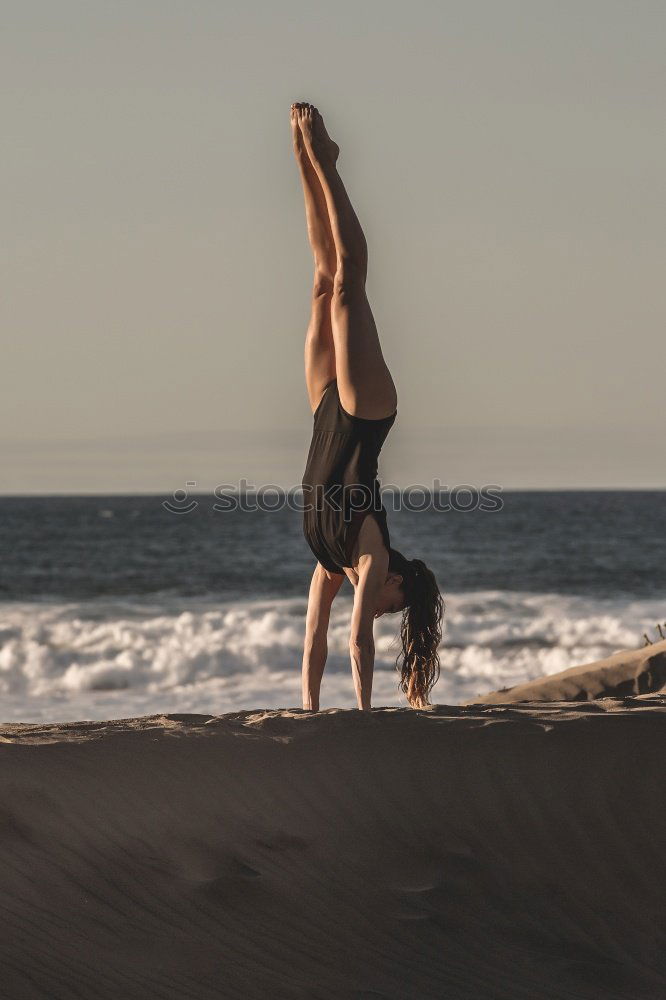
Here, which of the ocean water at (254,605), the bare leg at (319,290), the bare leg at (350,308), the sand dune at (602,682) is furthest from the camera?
the ocean water at (254,605)

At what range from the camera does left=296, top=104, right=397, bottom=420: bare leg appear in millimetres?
6094

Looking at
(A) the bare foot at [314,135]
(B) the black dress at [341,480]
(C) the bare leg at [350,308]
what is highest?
(A) the bare foot at [314,135]

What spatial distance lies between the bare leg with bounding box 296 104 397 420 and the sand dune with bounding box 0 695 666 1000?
1.54m

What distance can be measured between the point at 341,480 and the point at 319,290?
0.99m

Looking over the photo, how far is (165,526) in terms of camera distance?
52781mm

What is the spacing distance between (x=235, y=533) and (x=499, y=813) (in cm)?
4343

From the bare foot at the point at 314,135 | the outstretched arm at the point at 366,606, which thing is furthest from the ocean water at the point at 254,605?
the bare foot at the point at 314,135

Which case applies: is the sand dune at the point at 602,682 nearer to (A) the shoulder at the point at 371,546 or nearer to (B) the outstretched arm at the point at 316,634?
(B) the outstretched arm at the point at 316,634

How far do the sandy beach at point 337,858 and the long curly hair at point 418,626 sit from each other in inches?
35.5

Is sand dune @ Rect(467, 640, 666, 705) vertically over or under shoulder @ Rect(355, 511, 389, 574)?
under

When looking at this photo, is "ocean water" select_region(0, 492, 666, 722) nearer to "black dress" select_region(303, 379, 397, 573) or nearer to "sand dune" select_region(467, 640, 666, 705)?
"sand dune" select_region(467, 640, 666, 705)

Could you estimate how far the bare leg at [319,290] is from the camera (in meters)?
6.39

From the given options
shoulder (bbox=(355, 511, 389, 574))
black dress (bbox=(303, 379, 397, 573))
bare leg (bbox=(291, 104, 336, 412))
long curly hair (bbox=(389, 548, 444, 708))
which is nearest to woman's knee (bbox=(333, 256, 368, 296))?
bare leg (bbox=(291, 104, 336, 412))

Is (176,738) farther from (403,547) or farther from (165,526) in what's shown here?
(165,526)
